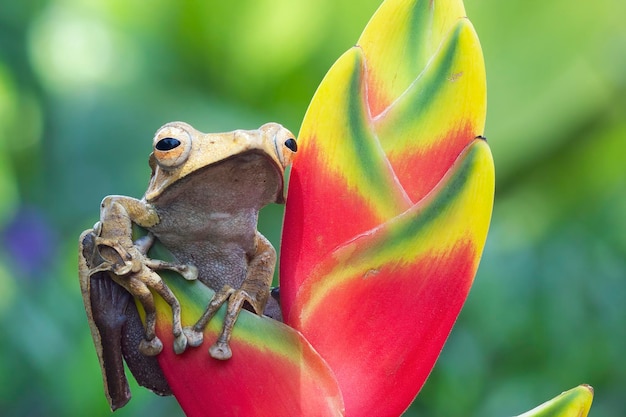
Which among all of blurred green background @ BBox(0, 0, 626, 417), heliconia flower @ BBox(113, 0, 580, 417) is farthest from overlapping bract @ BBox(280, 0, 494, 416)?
blurred green background @ BBox(0, 0, 626, 417)

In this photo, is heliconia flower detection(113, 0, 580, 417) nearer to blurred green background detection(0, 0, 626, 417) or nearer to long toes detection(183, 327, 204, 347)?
long toes detection(183, 327, 204, 347)

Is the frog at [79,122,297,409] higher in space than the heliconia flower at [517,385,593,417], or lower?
higher

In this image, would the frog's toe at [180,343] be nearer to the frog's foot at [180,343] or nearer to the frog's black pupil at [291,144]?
the frog's foot at [180,343]

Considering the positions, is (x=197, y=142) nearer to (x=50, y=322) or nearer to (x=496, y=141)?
(x=50, y=322)

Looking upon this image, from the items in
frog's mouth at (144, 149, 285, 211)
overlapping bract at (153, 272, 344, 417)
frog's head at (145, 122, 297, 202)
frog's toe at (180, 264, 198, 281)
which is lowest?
overlapping bract at (153, 272, 344, 417)

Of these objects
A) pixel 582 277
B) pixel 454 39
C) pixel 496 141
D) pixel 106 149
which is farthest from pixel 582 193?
pixel 454 39
